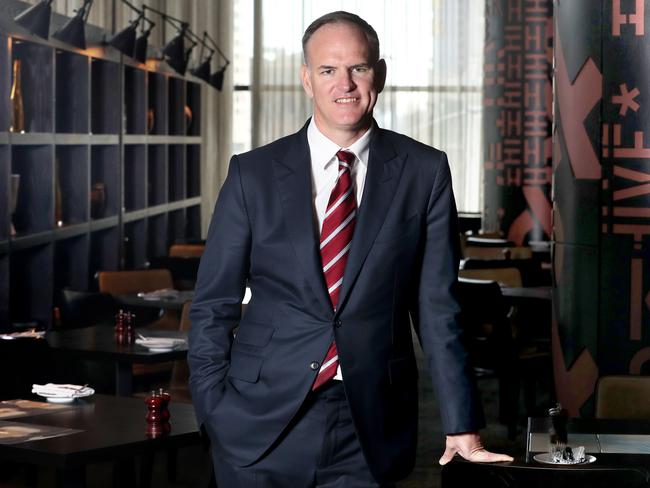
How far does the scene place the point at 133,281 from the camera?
7586mm

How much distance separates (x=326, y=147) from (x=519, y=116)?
10.3 m

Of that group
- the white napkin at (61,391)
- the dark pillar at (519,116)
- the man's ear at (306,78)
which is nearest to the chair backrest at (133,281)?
the white napkin at (61,391)

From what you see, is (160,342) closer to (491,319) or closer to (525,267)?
(491,319)

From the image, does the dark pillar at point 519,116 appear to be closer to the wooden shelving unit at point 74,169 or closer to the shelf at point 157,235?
the wooden shelving unit at point 74,169

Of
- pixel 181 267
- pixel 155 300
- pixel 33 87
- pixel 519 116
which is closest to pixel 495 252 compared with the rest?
pixel 519 116

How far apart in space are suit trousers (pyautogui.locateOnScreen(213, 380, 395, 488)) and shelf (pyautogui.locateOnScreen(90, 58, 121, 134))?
665cm

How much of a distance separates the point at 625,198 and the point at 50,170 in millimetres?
3728

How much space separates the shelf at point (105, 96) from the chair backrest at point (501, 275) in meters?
2.83

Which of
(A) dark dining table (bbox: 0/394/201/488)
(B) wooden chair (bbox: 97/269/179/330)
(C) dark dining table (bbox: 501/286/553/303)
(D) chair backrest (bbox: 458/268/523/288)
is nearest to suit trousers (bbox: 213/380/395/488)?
(A) dark dining table (bbox: 0/394/201/488)

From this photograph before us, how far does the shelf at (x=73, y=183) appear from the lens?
8.10 metres

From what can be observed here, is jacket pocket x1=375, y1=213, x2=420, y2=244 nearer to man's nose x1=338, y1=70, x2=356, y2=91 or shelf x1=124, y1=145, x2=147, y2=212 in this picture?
man's nose x1=338, y1=70, x2=356, y2=91

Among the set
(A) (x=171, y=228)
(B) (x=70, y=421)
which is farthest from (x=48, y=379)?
(A) (x=171, y=228)

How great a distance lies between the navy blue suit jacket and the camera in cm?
235

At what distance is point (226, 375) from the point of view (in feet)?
8.09
